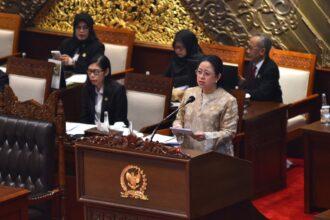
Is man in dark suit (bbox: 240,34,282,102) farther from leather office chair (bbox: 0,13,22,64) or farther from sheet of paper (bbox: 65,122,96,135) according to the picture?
leather office chair (bbox: 0,13,22,64)

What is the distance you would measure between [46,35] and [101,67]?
3.31 metres

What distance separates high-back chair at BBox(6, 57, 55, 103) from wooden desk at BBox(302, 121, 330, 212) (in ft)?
7.17

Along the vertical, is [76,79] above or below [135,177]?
below

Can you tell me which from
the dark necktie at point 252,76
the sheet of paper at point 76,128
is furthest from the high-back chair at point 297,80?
the sheet of paper at point 76,128

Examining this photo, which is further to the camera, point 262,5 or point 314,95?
point 262,5

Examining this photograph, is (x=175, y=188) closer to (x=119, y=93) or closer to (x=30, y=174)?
(x=30, y=174)

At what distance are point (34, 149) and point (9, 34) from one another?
442 centimetres

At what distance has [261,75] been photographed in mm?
7652

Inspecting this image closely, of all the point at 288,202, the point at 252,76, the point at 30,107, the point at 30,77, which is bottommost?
the point at 288,202

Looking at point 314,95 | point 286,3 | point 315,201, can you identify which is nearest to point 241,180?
point 315,201

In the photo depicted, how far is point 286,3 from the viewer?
8258 millimetres

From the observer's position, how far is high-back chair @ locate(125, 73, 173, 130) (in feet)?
23.3

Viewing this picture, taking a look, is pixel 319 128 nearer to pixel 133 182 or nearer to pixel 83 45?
pixel 133 182

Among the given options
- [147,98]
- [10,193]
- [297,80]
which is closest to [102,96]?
[147,98]
